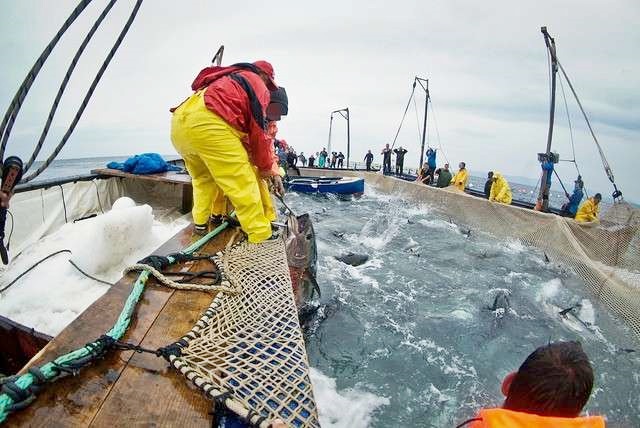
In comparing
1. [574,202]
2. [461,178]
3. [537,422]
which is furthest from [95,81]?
[461,178]

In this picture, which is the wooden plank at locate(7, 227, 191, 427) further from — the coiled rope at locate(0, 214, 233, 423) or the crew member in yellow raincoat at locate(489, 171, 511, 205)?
the crew member in yellow raincoat at locate(489, 171, 511, 205)

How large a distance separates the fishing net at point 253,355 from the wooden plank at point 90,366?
0.26m

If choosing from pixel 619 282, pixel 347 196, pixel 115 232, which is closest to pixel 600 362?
pixel 619 282

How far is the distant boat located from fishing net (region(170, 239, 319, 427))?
531 inches

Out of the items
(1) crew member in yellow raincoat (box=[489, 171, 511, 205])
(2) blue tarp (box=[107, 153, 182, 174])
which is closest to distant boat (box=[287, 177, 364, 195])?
(1) crew member in yellow raincoat (box=[489, 171, 511, 205])

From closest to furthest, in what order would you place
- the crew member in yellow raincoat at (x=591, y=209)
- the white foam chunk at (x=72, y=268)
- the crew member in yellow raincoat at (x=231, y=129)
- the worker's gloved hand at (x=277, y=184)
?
the white foam chunk at (x=72, y=268) < the crew member in yellow raincoat at (x=231, y=129) < the worker's gloved hand at (x=277, y=184) < the crew member in yellow raincoat at (x=591, y=209)

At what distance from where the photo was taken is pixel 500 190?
503 inches

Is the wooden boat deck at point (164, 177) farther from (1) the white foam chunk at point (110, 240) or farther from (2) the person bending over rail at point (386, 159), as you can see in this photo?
(2) the person bending over rail at point (386, 159)

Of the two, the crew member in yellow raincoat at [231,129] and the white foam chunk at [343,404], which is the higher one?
the crew member in yellow raincoat at [231,129]

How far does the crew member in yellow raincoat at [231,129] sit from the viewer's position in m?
2.91

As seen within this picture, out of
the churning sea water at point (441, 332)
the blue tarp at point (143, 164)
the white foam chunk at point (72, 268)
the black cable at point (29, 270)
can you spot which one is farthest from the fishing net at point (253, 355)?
the blue tarp at point (143, 164)

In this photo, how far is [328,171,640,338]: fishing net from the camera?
17.7 feet

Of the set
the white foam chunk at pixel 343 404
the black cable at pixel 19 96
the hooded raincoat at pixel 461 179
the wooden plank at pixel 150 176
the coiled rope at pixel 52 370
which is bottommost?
the hooded raincoat at pixel 461 179

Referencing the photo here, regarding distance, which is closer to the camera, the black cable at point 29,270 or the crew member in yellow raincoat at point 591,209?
the black cable at point 29,270
